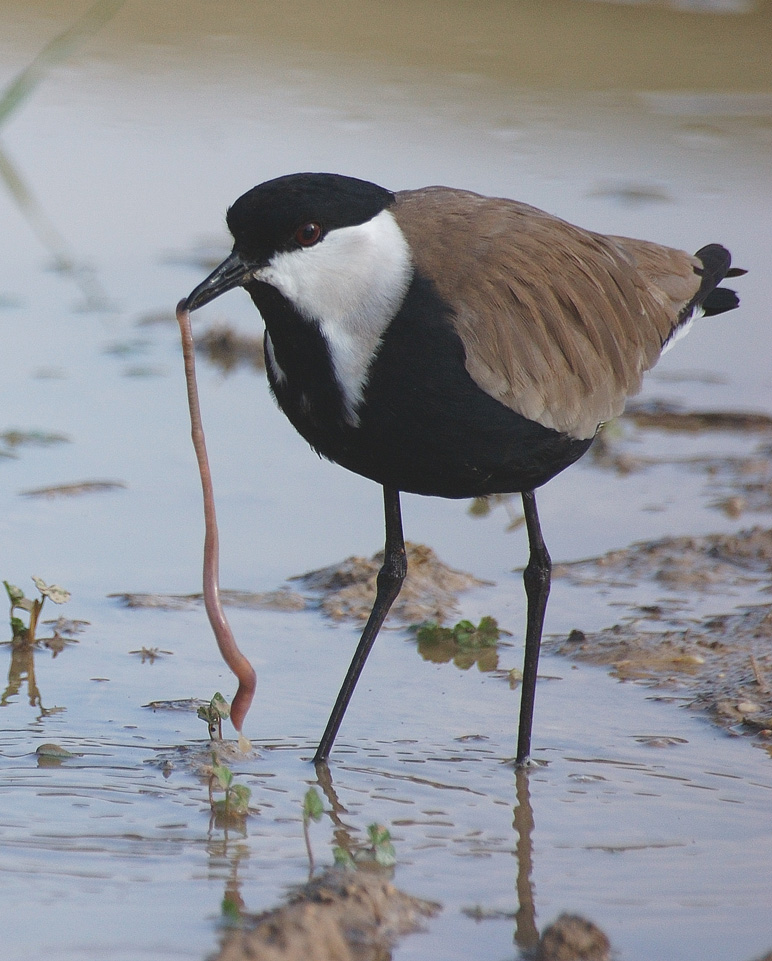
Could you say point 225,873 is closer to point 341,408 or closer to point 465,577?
point 341,408

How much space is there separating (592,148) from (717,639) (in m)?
5.85

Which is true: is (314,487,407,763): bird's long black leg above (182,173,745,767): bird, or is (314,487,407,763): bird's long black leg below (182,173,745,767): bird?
below

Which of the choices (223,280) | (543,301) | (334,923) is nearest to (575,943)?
Result: (334,923)

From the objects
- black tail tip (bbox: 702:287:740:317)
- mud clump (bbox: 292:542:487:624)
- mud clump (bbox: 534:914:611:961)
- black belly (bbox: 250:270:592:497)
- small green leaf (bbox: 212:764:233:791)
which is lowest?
mud clump (bbox: 534:914:611:961)

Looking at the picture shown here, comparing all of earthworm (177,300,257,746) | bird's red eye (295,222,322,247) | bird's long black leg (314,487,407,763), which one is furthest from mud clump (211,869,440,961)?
bird's red eye (295,222,322,247)

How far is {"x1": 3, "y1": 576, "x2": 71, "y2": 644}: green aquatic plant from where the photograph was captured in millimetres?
4594

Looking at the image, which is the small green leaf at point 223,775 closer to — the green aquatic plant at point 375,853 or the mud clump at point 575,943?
the green aquatic plant at point 375,853

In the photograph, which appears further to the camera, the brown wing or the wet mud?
the wet mud

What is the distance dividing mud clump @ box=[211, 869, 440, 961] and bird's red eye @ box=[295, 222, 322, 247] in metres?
1.47

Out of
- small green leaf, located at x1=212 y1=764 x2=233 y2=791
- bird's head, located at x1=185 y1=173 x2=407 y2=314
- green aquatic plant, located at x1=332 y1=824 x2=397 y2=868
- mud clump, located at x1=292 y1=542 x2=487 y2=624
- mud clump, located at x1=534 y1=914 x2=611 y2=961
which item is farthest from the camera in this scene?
mud clump, located at x1=292 y1=542 x2=487 y2=624

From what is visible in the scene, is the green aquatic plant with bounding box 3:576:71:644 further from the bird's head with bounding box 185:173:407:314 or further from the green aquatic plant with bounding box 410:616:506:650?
the bird's head with bounding box 185:173:407:314

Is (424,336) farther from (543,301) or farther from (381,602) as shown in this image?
(381,602)

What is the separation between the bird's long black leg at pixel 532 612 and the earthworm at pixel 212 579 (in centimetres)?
82

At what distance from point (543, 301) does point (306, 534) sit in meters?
1.65
